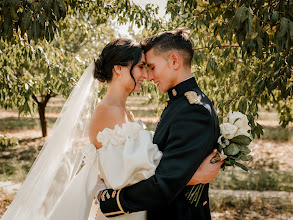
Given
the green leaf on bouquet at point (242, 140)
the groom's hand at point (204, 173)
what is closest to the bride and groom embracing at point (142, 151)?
the groom's hand at point (204, 173)

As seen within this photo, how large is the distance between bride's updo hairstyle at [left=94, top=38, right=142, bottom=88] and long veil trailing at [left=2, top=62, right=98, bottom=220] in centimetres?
19

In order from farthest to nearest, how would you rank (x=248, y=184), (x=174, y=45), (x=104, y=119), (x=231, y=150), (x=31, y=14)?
(x=248, y=184), (x=31, y=14), (x=104, y=119), (x=174, y=45), (x=231, y=150)

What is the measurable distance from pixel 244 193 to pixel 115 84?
5.86 metres

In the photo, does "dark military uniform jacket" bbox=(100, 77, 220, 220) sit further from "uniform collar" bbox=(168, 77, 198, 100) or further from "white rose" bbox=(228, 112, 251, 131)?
"white rose" bbox=(228, 112, 251, 131)

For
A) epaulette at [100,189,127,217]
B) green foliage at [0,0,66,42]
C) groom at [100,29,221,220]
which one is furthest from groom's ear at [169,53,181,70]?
green foliage at [0,0,66,42]

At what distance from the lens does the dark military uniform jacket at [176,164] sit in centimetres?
175

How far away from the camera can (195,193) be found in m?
2.05

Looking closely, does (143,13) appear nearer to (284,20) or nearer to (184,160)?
(284,20)

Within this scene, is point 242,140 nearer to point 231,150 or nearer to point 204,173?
point 231,150

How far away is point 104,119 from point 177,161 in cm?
91

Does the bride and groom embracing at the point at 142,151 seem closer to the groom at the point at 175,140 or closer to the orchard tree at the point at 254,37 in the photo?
the groom at the point at 175,140

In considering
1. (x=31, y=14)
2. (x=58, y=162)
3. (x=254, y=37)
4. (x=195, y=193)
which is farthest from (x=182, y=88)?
(x=31, y=14)

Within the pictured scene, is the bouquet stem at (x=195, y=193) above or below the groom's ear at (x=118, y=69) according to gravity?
below

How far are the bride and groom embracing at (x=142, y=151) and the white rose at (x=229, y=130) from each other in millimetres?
47
